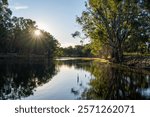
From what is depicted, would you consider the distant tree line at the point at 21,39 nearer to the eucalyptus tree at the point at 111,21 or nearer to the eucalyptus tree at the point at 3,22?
Result: the eucalyptus tree at the point at 3,22

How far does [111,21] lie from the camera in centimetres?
6550

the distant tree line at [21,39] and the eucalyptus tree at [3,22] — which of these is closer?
the eucalyptus tree at [3,22]

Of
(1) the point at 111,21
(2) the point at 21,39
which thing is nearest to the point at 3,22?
(2) the point at 21,39

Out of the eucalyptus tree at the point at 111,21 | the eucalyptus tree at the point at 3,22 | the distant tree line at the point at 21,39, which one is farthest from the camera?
the distant tree line at the point at 21,39

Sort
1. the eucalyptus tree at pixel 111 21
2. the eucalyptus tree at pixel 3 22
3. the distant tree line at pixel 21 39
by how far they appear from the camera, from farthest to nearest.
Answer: the distant tree line at pixel 21 39
the eucalyptus tree at pixel 3 22
the eucalyptus tree at pixel 111 21

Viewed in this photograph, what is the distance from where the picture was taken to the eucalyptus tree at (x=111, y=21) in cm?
6241

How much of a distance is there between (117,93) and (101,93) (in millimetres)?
1274

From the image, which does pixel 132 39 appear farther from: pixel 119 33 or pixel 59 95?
pixel 59 95

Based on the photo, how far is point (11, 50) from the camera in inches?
5271

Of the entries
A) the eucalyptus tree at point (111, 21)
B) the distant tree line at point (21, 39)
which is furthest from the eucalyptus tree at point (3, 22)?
the eucalyptus tree at point (111, 21)

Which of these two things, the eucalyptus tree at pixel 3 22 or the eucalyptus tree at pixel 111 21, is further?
the eucalyptus tree at pixel 3 22

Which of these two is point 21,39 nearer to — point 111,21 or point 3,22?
point 3,22

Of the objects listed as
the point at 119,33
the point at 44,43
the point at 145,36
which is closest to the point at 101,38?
the point at 119,33

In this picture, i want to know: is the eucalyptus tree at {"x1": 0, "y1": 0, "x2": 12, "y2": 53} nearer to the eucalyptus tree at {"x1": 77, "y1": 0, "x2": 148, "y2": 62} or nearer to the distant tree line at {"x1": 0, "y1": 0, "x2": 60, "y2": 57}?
the distant tree line at {"x1": 0, "y1": 0, "x2": 60, "y2": 57}
